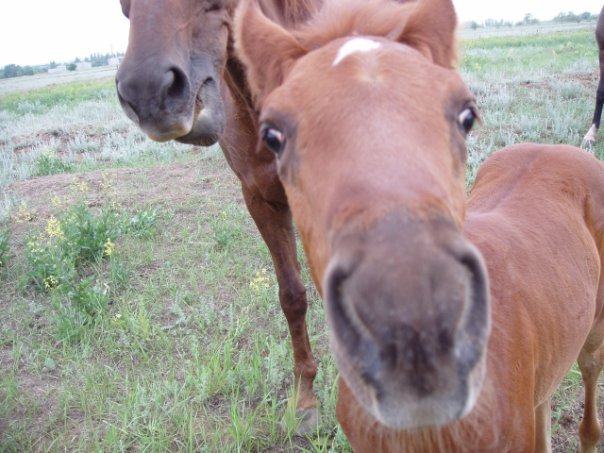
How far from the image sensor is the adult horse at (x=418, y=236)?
1.04 m

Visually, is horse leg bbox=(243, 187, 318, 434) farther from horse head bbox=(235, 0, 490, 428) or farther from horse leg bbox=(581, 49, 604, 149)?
horse leg bbox=(581, 49, 604, 149)

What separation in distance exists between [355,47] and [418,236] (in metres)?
0.78

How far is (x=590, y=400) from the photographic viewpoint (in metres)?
2.59

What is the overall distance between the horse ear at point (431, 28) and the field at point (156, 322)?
253 mm

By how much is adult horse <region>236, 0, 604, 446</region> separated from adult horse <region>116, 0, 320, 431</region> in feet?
1.64

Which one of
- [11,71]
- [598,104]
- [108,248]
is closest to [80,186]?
[108,248]

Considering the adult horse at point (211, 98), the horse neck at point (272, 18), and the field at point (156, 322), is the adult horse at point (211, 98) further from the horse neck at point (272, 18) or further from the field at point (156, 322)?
the field at point (156, 322)

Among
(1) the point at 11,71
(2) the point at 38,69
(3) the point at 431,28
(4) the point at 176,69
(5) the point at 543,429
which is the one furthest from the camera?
(2) the point at 38,69

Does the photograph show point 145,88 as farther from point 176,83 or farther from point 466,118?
point 466,118

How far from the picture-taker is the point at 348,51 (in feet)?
5.02

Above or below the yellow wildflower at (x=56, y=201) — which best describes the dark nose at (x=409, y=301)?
above

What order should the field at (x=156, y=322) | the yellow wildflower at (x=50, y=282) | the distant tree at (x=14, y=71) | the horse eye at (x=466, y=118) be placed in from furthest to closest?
the distant tree at (x=14, y=71), the yellow wildflower at (x=50, y=282), the field at (x=156, y=322), the horse eye at (x=466, y=118)

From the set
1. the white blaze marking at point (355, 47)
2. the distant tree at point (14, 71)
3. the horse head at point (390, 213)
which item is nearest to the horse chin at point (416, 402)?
the horse head at point (390, 213)

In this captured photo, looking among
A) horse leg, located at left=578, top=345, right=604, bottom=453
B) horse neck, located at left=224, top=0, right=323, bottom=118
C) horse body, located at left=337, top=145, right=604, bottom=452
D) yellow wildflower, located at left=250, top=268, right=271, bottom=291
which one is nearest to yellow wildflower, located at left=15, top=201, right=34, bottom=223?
yellow wildflower, located at left=250, top=268, right=271, bottom=291
